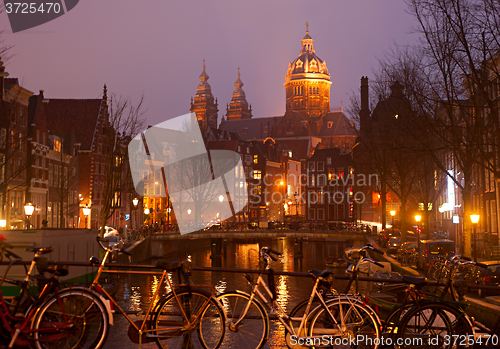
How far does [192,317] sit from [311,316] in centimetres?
149

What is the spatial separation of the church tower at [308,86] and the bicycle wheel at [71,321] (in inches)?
6886

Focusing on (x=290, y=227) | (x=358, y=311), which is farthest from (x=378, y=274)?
(x=290, y=227)

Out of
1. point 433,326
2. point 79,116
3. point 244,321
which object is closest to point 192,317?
point 244,321

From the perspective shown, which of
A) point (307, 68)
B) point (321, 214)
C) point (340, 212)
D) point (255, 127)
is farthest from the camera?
point (307, 68)

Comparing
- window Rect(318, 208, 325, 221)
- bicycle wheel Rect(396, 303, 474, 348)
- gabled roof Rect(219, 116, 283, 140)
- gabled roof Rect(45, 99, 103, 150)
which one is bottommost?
bicycle wheel Rect(396, 303, 474, 348)

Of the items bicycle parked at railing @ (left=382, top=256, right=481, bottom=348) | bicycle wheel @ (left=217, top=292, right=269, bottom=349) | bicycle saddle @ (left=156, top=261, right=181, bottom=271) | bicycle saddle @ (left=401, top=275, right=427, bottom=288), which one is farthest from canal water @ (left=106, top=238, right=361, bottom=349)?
bicycle saddle @ (left=401, top=275, right=427, bottom=288)

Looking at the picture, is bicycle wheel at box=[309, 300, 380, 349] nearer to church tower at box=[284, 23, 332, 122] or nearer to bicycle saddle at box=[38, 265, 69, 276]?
bicycle saddle at box=[38, 265, 69, 276]

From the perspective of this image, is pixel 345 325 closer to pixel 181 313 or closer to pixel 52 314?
pixel 181 313

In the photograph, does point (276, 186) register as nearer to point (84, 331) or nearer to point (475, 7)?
point (475, 7)

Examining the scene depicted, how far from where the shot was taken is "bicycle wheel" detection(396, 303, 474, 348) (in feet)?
23.8

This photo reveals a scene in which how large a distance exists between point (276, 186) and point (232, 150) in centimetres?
1800

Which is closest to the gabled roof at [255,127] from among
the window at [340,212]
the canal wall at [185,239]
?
the window at [340,212]

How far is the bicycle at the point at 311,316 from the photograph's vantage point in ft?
24.2

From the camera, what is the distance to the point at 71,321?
709cm
